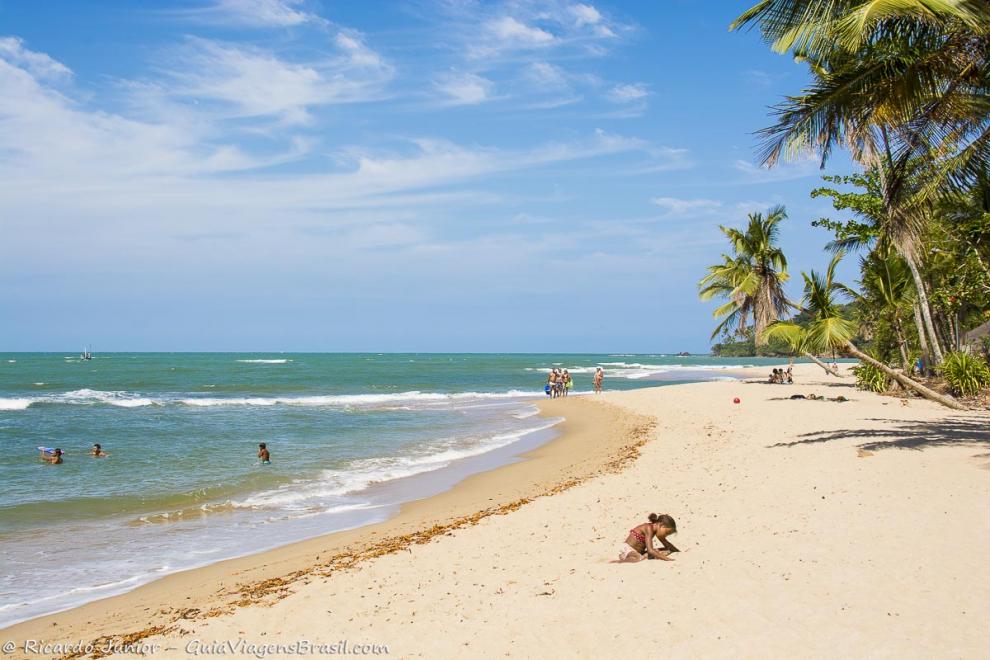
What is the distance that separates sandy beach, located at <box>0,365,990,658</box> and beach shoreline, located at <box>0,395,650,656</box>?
0.14 feet

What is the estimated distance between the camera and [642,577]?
6.32 m

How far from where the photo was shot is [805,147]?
10.3m

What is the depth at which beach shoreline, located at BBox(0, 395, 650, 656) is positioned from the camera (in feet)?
21.6

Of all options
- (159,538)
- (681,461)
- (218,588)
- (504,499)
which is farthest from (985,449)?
(159,538)

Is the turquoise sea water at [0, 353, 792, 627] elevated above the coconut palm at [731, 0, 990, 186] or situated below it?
below

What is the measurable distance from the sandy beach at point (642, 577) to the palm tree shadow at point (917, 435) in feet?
0.48

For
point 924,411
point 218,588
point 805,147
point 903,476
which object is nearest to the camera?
point 218,588

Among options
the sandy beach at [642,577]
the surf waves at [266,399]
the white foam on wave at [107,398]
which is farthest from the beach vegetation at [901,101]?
the white foam on wave at [107,398]

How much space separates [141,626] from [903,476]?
964 centimetres

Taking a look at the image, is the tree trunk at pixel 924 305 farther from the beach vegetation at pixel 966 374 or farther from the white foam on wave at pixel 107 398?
the white foam on wave at pixel 107 398

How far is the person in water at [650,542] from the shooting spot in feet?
22.5

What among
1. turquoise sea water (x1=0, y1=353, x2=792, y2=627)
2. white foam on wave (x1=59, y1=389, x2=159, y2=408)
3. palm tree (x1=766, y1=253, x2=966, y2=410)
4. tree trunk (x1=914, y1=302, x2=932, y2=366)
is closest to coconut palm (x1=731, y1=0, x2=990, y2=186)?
palm tree (x1=766, y1=253, x2=966, y2=410)

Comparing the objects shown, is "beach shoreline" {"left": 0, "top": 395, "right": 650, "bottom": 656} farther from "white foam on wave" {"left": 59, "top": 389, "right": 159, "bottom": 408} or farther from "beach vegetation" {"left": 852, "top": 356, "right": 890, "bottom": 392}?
"white foam on wave" {"left": 59, "top": 389, "right": 159, "bottom": 408}

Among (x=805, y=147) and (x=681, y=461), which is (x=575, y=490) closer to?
(x=681, y=461)
